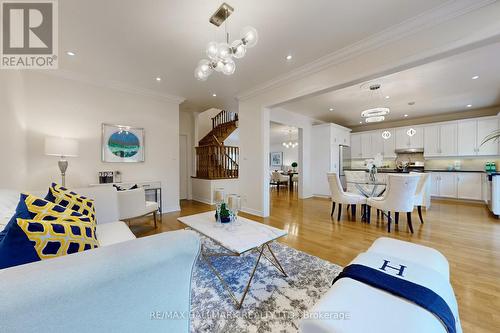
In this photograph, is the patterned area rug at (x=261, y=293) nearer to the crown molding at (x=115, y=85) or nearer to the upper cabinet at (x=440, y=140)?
the crown molding at (x=115, y=85)

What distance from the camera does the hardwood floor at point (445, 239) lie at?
63.9 inches

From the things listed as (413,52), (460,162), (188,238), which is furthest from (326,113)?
(188,238)

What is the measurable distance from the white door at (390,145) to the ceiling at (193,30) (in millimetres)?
5659

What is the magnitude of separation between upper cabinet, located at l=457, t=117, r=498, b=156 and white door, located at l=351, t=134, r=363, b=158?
104 inches

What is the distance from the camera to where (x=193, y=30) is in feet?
7.69

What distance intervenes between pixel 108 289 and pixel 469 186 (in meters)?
8.40

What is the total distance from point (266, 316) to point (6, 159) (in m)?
3.54

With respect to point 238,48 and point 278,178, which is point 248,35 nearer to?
point 238,48

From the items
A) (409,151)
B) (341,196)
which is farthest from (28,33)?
(409,151)

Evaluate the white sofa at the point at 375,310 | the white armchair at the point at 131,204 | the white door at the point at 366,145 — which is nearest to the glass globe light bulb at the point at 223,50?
the white sofa at the point at 375,310

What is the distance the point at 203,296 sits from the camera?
167cm

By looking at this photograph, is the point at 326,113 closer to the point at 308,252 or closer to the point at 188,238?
the point at 308,252

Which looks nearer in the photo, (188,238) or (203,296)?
(188,238)

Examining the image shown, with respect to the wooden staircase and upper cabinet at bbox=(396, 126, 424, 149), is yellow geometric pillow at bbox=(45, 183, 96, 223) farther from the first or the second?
upper cabinet at bbox=(396, 126, 424, 149)
